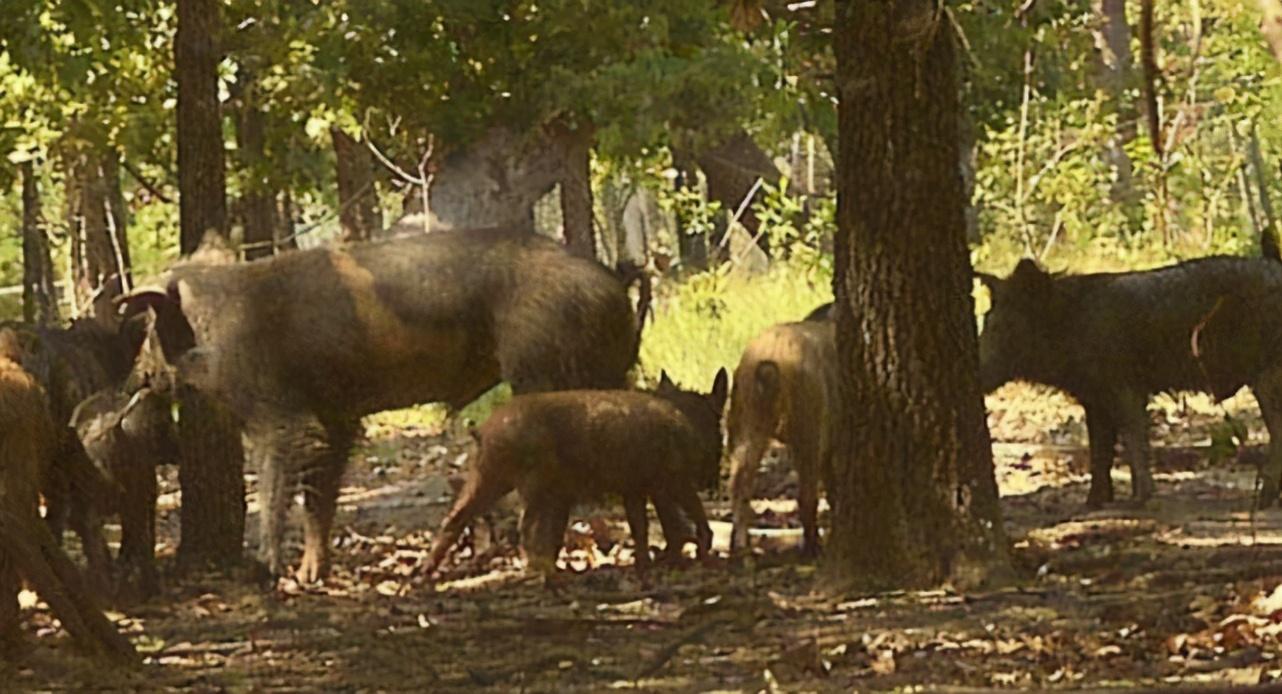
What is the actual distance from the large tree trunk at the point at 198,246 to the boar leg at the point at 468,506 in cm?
120

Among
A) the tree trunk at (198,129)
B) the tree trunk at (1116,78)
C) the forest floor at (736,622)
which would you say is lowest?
the forest floor at (736,622)

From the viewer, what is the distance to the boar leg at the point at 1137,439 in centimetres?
1144

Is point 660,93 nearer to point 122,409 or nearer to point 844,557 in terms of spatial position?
point 122,409

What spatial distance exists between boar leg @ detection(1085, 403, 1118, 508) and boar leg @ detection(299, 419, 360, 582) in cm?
365

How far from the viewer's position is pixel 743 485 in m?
10.1

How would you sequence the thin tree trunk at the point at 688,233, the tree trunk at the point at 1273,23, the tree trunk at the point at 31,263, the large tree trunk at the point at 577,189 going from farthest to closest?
the thin tree trunk at the point at 688,233 < the tree trunk at the point at 31,263 < the large tree trunk at the point at 577,189 < the tree trunk at the point at 1273,23

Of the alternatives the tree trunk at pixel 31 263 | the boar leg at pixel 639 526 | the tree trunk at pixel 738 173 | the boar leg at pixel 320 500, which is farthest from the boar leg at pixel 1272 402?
the tree trunk at pixel 738 173

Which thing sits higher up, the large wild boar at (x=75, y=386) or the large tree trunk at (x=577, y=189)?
the large tree trunk at (x=577, y=189)

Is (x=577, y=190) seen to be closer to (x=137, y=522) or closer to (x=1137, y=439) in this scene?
(x=1137, y=439)

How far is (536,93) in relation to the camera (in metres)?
14.5

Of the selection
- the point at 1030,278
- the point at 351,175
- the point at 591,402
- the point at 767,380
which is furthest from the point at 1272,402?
the point at 351,175

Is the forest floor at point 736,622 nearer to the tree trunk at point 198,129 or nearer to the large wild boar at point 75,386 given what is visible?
the large wild boar at point 75,386

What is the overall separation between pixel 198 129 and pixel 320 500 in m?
1.75

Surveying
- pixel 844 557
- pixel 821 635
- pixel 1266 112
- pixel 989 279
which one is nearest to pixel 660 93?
pixel 989 279
